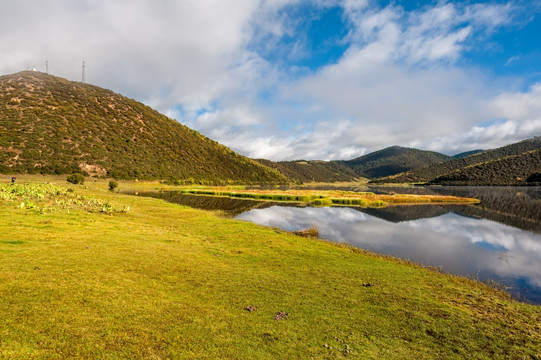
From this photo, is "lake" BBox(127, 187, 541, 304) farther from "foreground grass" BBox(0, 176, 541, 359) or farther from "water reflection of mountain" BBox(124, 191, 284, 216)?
"water reflection of mountain" BBox(124, 191, 284, 216)

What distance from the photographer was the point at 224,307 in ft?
31.7

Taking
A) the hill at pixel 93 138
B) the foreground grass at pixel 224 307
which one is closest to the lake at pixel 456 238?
the foreground grass at pixel 224 307

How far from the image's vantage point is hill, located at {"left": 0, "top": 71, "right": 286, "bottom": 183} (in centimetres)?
9288

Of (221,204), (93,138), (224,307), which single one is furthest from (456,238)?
(93,138)

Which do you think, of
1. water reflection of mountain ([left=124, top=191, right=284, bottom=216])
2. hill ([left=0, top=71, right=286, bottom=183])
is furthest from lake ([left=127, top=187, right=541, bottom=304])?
hill ([left=0, top=71, right=286, bottom=183])

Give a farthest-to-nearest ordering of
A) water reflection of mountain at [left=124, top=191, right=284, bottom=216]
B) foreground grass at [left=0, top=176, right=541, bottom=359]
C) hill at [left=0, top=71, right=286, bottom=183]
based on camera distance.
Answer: hill at [left=0, top=71, right=286, bottom=183] → water reflection of mountain at [left=124, top=191, right=284, bottom=216] → foreground grass at [left=0, top=176, right=541, bottom=359]

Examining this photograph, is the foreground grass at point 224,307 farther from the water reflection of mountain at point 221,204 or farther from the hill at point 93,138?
the hill at point 93,138

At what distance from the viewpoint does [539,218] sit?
46.8 m

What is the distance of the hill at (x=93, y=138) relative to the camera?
3656 inches

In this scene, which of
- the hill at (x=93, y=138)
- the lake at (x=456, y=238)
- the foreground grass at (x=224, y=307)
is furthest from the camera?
the hill at (x=93, y=138)

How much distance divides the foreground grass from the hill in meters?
95.2

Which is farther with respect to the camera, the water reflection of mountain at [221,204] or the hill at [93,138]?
the hill at [93,138]

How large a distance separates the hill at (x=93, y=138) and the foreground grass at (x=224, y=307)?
312 feet

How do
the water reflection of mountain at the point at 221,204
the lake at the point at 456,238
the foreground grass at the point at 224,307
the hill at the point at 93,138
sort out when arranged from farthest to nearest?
1. the hill at the point at 93,138
2. the water reflection of mountain at the point at 221,204
3. the lake at the point at 456,238
4. the foreground grass at the point at 224,307
